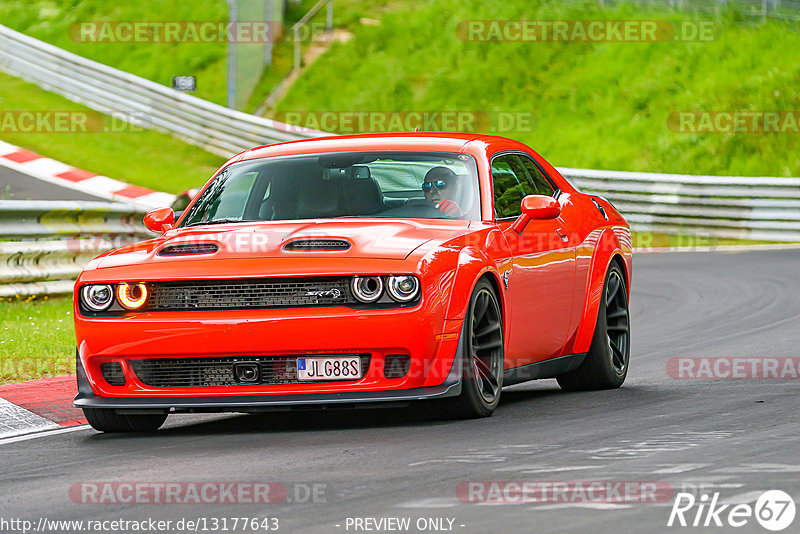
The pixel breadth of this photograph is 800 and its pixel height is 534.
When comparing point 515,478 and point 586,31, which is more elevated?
point 586,31

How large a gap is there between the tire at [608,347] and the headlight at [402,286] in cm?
230

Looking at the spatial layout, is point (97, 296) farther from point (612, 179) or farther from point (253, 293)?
point (612, 179)

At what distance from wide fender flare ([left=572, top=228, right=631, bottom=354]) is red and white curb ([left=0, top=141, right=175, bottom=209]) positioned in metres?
14.6

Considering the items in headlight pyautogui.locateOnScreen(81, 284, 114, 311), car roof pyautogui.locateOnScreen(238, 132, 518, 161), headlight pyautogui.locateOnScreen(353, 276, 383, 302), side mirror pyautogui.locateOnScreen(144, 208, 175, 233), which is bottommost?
headlight pyautogui.locateOnScreen(81, 284, 114, 311)

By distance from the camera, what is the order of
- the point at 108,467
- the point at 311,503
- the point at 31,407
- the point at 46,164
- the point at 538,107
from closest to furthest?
the point at 311,503 < the point at 108,467 < the point at 31,407 < the point at 46,164 < the point at 538,107

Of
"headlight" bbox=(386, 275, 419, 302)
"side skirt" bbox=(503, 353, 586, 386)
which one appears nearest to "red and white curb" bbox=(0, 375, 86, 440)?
"headlight" bbox=(386, 275, 419, 302)

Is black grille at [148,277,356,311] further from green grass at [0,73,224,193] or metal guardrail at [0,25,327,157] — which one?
metal guardrail at [0,25,327,157]

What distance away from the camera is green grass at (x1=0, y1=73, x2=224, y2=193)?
1038 inches

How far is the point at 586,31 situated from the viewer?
1264 inches

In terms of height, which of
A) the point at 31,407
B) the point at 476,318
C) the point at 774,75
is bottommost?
the point at 31,407

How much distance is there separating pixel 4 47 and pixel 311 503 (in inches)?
1064

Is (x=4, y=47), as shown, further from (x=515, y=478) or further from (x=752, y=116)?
(x=515, y=478)

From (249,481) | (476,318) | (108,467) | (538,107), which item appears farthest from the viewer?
(538,107)

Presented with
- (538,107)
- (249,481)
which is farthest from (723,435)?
(538,107)
